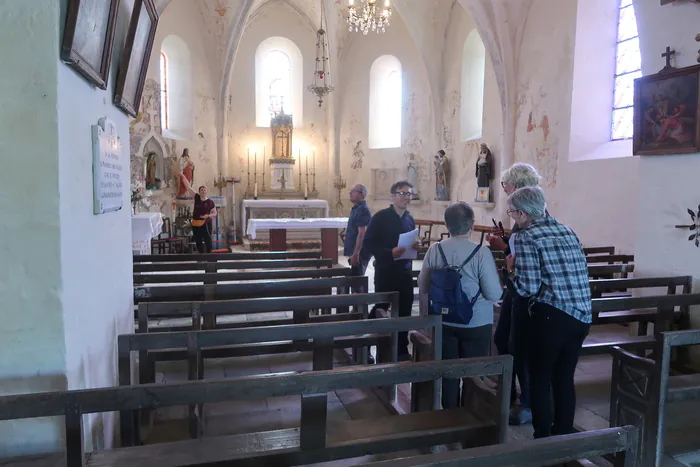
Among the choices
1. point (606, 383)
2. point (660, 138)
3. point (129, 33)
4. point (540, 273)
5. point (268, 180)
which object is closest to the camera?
point (540, 273)

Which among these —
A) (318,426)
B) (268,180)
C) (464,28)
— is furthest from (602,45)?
(268,180)

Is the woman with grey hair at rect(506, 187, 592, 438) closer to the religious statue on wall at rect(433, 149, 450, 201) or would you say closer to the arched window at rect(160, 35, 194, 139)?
the religious statue on wall at rect(433, 149, 450, 201)

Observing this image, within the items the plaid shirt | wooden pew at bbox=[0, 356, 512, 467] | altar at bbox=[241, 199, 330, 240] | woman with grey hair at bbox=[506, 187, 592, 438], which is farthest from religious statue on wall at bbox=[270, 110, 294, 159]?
wooden pew at bbox=[0, 356, 512, 467]

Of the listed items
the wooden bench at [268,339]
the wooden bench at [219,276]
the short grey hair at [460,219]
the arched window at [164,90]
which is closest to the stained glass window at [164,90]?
the arched window at [164,90]

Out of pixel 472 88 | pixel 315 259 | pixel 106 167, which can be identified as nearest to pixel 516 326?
pixel 106 167

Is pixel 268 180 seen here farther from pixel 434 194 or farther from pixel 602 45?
pixel 602 45

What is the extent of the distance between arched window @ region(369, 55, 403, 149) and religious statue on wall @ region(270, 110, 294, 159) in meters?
2.51

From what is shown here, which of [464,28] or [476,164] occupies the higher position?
[464,28]

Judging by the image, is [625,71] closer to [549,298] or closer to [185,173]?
[549,298]

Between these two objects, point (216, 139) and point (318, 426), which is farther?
point (216, 139)

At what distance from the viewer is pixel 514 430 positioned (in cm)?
335

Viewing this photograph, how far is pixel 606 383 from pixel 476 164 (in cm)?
802

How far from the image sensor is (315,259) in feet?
18.5

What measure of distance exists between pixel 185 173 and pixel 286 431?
11.9 meters
